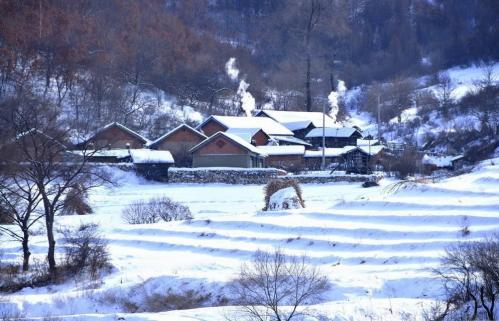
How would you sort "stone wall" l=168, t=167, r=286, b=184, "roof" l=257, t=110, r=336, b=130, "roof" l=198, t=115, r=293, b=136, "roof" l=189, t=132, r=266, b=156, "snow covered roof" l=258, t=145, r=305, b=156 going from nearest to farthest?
"stone wall" l=168, t=167, r=286, b=184, "roof" l=189, t=132, r=266, b=156, "snow covered roof" l=258, t=145, r=305, b=156, "roof" l=198, t=115, r=293, b=136, "roof" l=257, t=110, r=336, b=130

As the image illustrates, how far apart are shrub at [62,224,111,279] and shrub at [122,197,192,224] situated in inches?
223

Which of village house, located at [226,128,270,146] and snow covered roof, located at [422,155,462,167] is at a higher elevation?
village house, located at [226,128,270,146]

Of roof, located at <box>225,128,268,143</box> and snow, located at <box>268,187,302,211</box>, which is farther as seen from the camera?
roof, located at <box>225,128,268,143</box>

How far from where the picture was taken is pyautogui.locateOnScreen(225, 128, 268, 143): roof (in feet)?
178

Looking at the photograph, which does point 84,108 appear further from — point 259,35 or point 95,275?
point 259,35

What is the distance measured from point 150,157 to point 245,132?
11025 millimetres

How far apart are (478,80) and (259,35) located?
112 ft

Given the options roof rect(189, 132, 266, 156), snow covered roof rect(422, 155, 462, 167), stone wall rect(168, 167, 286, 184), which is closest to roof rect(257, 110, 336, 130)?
roof rect(189, 132, 266, 156)

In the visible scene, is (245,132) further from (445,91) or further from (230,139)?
(445,91)

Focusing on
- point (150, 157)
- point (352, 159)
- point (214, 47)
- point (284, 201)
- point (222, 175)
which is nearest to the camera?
point (284, 201)

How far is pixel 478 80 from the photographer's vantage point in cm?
7306

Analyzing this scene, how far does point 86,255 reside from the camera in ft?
61.2

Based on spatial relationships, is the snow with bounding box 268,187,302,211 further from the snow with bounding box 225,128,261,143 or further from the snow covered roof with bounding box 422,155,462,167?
the snow with bounding box 225,128,261,143

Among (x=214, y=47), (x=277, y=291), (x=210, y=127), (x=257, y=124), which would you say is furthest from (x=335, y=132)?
(x=277, y=291)
